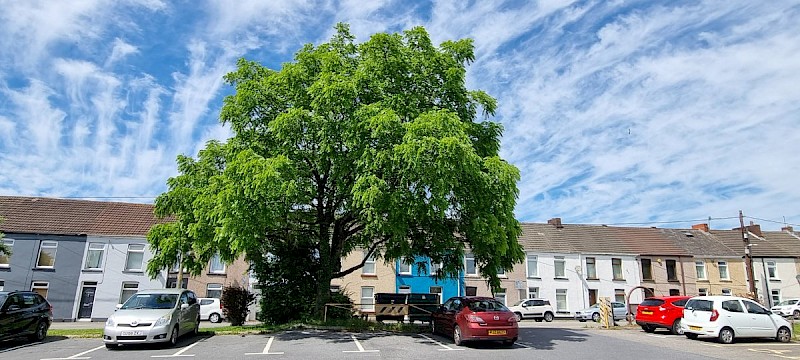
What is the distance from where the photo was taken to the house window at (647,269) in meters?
40.6

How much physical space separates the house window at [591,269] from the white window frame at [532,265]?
4373 mm

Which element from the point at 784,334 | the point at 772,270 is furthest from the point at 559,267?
the point at 784,334

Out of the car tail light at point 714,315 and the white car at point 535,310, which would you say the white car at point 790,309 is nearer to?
the white car at point 535,310

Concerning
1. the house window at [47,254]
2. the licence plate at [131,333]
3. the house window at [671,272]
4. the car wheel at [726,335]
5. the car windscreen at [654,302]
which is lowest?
the licence plate at [131,333]

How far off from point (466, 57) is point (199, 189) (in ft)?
36.0

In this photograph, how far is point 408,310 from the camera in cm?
1895

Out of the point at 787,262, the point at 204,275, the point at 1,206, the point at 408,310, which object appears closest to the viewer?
the point at 408,310

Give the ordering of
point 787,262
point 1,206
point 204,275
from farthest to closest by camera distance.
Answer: point 787,262, point 204,275, point 1,206

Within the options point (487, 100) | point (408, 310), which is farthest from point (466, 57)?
point (408, 310)

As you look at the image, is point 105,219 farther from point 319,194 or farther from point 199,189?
point 319,194

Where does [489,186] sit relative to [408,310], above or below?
above

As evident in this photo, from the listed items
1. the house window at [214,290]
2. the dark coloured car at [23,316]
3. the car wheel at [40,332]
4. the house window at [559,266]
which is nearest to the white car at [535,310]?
the house window at [559,266]

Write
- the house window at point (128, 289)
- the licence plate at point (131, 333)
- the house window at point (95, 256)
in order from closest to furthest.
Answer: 1. the licence plate at point (131, 333)
2. the house window at point (95, 256)
3. the house window at point (128, 289)

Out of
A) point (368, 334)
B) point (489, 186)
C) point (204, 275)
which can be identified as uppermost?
point (489, 186)
